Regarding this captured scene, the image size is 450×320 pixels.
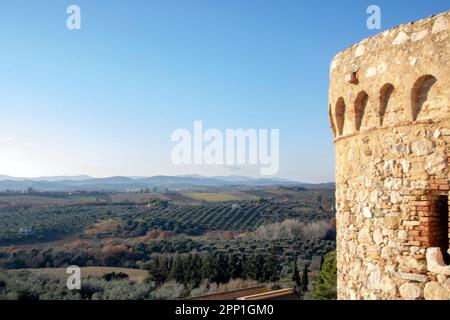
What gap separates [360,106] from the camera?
475cm

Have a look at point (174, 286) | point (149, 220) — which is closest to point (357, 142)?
point (174, 286)

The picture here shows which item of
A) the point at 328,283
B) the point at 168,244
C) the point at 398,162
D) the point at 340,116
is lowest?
the point at 168,244

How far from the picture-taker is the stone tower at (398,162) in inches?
152

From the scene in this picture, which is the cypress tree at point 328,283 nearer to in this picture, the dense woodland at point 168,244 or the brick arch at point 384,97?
the dense woodland at point 168,244

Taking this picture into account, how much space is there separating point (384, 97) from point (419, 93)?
415 mm

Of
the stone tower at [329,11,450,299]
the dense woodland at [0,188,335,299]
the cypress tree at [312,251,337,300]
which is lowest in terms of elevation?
the dense woodland at [0,188,335,299]

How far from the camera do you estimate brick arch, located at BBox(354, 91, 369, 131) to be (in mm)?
4681

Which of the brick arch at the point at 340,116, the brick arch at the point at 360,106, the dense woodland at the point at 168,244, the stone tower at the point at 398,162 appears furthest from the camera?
the dense woodland at the point at 168,244

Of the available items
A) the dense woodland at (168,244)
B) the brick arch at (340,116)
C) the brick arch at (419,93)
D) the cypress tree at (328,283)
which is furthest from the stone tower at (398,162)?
the dense woodland at (168,244)

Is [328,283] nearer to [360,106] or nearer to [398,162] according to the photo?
[360,106]

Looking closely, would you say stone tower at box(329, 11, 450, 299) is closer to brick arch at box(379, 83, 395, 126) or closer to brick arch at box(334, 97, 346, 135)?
brick arch at box(379, 83, 395, 126)

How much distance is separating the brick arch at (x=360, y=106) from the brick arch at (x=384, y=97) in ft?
0.83

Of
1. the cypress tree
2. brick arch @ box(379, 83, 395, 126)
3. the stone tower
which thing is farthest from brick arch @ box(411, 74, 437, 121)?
the cypress tree

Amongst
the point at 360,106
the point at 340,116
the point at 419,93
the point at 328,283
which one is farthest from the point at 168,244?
the point at 419,93
